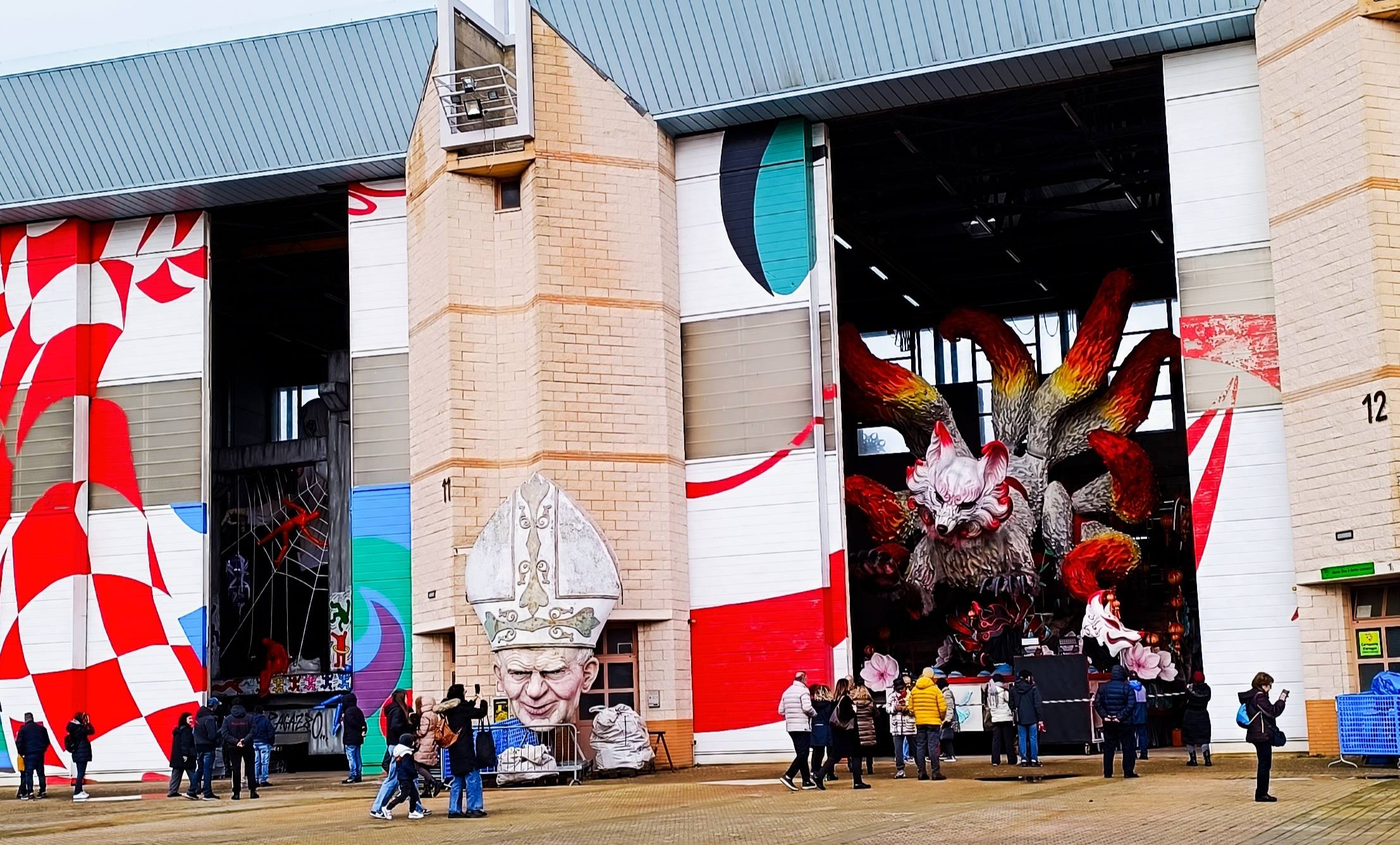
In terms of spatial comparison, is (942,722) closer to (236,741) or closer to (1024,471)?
(236,741)

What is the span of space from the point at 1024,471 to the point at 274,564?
20.4m

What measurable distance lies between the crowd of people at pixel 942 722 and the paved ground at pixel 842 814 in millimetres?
419

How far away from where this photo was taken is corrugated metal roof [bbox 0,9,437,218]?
3127 cm

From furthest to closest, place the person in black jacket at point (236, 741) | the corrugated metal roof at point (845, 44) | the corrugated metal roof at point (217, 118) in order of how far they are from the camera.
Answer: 1. the corrugated metal roof at point (217, 118)
2. the corrugated metal roof at point (845, 44)
3. the person in black jacket at point (236, 741)

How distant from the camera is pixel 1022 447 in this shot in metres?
34.4

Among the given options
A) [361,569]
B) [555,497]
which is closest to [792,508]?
[555,497]

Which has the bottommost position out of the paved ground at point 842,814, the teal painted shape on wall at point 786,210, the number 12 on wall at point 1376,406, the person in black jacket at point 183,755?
the paved ground at point 842,814

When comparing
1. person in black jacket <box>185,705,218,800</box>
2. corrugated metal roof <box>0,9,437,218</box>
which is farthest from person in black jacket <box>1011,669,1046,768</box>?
corrugated metal roof <box>0,9,437,218</box>

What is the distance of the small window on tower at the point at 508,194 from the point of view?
30047 millimetres

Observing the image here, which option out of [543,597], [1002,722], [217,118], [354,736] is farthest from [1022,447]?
[217,118]

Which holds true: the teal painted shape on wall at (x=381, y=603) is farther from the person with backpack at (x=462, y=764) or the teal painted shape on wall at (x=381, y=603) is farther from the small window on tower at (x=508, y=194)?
the person with backpack at (x=462, y=764)

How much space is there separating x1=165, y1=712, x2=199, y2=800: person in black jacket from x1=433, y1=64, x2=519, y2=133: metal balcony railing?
37.4 feet

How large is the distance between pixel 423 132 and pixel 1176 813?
19956 millimetres

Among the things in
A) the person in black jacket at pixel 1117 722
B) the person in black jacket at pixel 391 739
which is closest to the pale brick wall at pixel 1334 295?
the person in black jacket at pixel 1117 722
